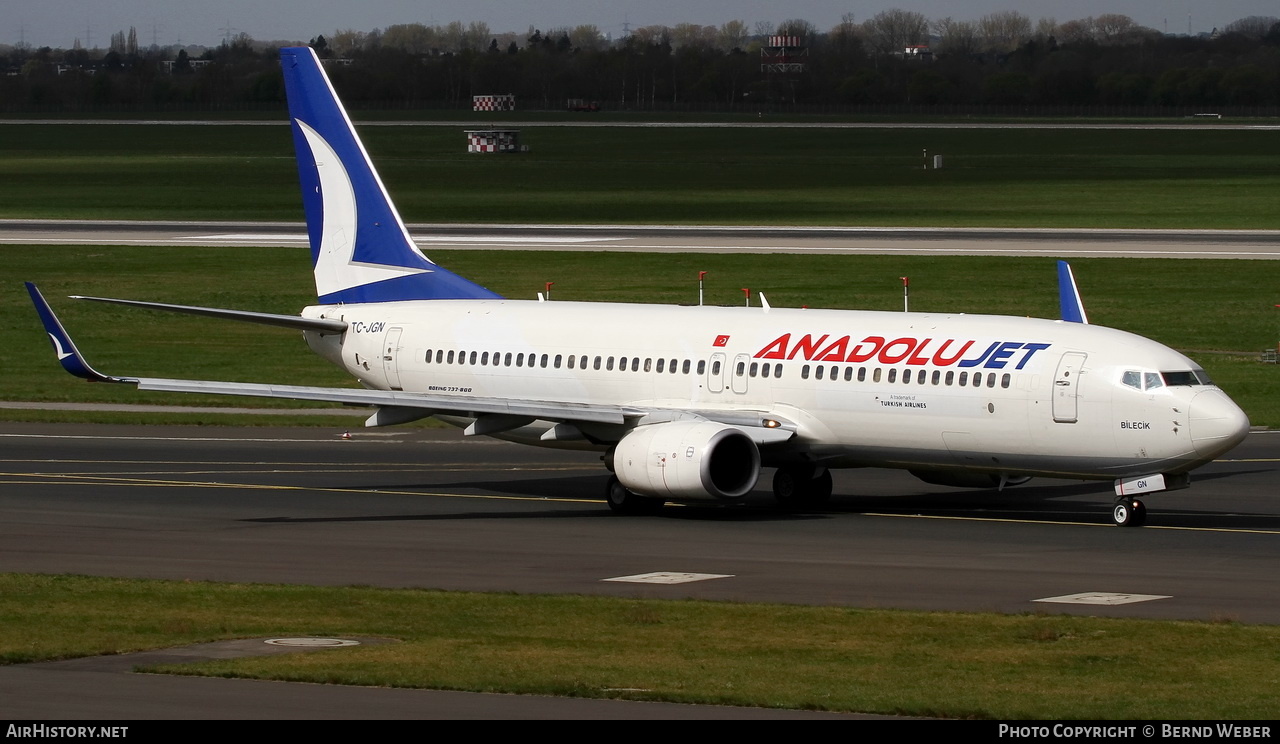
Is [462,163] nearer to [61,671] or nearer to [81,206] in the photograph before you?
[81,206]

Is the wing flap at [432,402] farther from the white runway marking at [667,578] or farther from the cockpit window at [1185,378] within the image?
the cockpit window at [1185,378]

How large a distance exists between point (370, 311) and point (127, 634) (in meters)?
22.5

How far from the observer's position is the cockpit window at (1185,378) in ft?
124

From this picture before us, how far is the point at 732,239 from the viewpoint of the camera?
104 m

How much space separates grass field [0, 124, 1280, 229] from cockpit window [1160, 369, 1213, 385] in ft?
249

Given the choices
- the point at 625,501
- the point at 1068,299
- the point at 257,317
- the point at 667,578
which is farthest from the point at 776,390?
the point at 257,317

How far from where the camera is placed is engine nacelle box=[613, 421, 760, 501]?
129 ft

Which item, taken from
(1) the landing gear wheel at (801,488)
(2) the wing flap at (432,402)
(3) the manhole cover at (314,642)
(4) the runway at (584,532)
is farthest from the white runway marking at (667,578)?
(1) the landing gear wheel at (801,488)

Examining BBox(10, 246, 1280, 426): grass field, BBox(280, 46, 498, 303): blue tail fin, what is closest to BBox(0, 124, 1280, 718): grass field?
BBox(10, 246, 1280, 426): grass field

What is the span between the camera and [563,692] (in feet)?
72.8

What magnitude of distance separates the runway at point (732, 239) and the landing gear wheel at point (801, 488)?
173ft

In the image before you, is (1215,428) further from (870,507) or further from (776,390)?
(776,390)

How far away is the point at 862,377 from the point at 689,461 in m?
3.90

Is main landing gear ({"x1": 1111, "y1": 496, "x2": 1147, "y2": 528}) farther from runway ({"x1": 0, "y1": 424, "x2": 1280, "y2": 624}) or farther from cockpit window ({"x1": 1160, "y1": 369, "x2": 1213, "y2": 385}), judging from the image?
cockpit window ({"x1": 1160, "y1": 369, "x2": 1213, "y2": 385})
